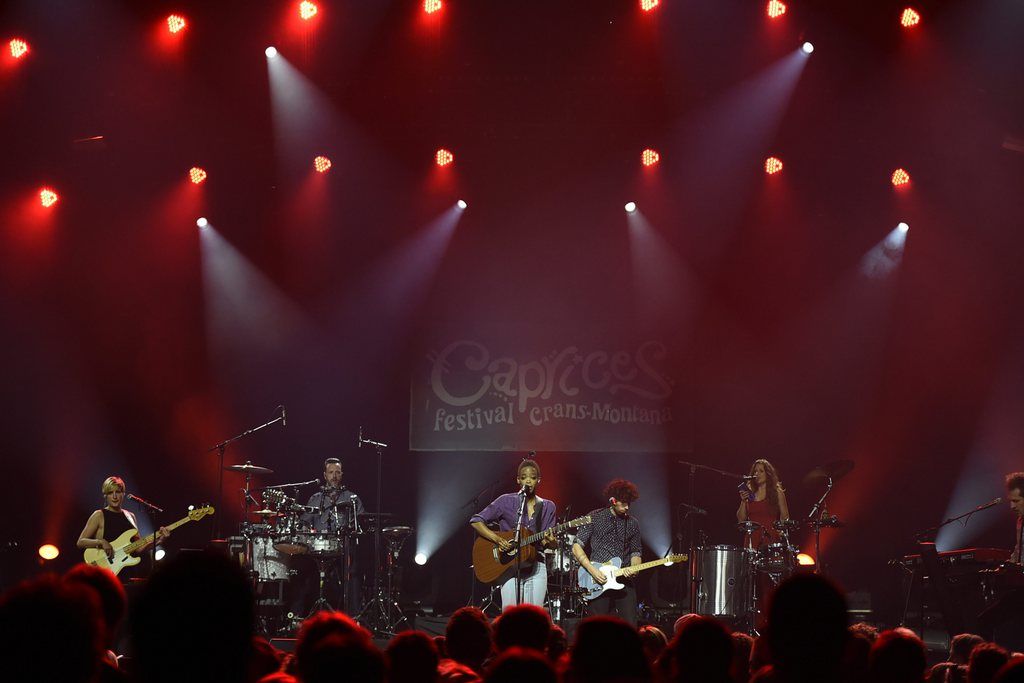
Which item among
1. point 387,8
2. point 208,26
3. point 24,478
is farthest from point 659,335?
point 24,478

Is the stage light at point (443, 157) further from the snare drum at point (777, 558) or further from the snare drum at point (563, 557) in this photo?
the snare drum at point (777, 558)

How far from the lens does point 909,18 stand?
11086 mm

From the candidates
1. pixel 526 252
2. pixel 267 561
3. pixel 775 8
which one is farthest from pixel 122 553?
pixel 775 8

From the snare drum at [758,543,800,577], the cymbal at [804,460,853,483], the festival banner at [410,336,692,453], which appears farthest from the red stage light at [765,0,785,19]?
the snare drum at [758,543,800,577]

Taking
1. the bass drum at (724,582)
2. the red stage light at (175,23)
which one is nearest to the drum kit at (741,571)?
the bass drum at (724,582)

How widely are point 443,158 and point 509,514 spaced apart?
4.67 metres

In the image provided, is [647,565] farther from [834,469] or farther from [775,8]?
[775,8]

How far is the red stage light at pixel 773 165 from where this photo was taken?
1290 centimetres

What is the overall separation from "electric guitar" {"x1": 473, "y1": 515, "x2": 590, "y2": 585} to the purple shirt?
10 centimetres

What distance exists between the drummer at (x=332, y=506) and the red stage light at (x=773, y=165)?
6398 mm

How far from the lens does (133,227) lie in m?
12.9

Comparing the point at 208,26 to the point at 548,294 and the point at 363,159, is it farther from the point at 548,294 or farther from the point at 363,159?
the point at 548,294

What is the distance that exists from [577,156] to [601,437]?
354 cm

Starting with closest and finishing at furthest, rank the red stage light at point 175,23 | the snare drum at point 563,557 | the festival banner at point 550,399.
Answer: the snare drum at point 563,557 < the red stage light at point 175,23 < the festival banner at point 550,399
